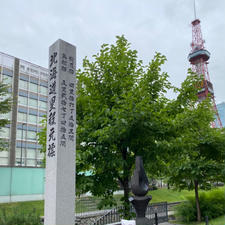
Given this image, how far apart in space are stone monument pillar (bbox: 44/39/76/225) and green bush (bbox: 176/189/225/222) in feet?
36.1

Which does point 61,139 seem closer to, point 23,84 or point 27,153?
point 23,84

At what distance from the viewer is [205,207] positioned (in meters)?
16.1

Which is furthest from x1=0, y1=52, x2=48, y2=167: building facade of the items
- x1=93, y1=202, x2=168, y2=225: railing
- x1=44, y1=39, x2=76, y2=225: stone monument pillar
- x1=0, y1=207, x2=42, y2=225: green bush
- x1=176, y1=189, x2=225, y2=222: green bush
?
x1=44, y1=39, x2=76, y2=225: stone monument pillar

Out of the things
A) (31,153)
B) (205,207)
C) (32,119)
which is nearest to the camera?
(205,207)

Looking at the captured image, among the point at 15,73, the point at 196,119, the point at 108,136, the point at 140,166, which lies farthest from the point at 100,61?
the point at 15,73

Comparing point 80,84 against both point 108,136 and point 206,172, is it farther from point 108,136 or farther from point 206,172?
point 206,172

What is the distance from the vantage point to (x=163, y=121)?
25.2ft

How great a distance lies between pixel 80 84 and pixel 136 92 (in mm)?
2723

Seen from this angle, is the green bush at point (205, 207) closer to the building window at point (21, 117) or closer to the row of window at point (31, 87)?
the building window at point (21, 117)

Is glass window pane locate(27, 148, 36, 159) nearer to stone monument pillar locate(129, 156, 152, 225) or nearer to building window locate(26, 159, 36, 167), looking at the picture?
building window locate(26, 159, 36, 167)

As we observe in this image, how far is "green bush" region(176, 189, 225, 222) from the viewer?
50.8 feet

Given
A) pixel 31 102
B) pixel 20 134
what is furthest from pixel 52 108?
pixel 31 102

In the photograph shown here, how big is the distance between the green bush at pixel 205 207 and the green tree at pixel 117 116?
8.04m

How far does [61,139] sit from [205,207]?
42.4 feet
